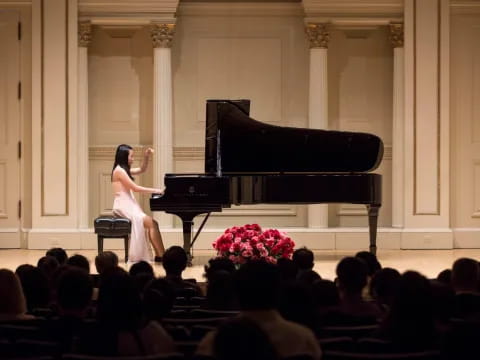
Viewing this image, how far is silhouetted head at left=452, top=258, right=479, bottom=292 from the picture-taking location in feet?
15.1

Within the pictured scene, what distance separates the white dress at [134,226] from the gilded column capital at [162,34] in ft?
7.95

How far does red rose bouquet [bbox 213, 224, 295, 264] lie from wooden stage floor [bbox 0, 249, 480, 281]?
46cm

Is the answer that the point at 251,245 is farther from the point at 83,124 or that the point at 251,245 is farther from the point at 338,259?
the point at 83,124

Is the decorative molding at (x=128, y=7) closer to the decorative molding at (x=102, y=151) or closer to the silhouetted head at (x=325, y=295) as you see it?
the decorative molding at (x=102, y=151)

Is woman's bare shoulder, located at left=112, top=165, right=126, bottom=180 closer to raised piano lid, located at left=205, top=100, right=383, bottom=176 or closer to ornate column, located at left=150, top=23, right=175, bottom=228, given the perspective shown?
raised piano lid, located at left=205, top=100, right=383, bottom=176

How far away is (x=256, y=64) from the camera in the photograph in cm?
1234

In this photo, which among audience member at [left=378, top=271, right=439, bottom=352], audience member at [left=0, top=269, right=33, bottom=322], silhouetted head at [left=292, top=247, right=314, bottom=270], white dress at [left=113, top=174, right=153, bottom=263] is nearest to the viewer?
audience member at [left=378, top=271, right=439, bottom=352]

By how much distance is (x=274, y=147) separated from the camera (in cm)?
948

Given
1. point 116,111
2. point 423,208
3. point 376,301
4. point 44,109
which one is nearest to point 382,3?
A: point 423,208

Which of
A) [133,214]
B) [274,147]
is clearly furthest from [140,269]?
[133,214]

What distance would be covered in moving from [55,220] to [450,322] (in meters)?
8.50

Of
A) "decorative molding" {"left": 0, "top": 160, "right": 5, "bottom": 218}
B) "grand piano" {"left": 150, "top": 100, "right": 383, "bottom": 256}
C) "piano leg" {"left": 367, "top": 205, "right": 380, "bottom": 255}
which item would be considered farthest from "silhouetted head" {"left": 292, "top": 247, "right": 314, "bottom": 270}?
"decorative molding" {"left": 0, "top": 160, "right": 5, "bottom": 218}

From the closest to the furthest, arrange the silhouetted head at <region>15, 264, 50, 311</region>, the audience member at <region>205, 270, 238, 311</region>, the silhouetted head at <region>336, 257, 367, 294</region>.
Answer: the silhouetted head at <region>336, 257, 367, 294</region> < the audience member at <region>205, 270, 238, 311</region> < the silhouetted head at <region>15, 264, 50, 311</region>

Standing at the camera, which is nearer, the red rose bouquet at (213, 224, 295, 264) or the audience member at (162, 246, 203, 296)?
the audience member at (162, 246, 203, 296)
